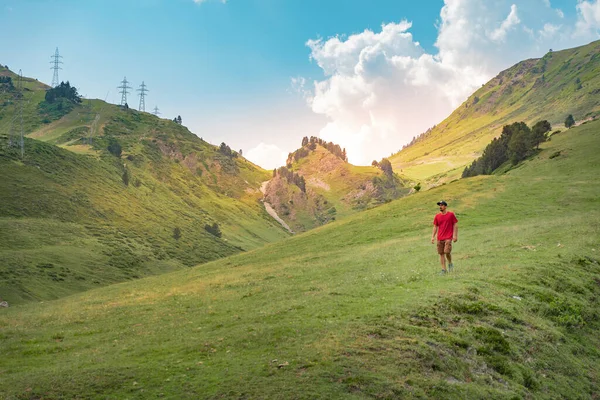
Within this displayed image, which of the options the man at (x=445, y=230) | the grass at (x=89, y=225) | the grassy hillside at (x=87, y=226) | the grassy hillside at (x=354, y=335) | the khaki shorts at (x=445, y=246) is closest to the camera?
the grassy hillside at (x=354, y=335)

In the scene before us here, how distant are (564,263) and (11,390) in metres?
28.8

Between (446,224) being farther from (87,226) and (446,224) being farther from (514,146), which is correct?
(87,226)

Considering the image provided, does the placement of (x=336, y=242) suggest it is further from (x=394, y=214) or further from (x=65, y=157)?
(x=65, y=157)

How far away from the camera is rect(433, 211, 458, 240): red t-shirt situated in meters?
24.7

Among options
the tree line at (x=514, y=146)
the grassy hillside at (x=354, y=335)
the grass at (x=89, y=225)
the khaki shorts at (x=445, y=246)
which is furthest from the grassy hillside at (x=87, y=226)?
the tree line at (x=514, y=146)

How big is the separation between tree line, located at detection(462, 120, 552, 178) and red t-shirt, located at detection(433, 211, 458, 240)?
87.2 meters

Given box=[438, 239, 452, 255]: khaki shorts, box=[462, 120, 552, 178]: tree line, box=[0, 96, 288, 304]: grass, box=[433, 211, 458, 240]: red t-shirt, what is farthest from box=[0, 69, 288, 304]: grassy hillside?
box=[462, 120, 552, 178]: tree line

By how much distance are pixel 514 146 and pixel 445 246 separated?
9170 centimetres

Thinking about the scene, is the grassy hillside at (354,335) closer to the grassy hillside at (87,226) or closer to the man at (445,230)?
the man at (445,230)

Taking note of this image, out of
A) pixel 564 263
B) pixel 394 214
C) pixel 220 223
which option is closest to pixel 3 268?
pixel 394 214

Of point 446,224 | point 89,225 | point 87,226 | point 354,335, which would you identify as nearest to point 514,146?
point 446,224

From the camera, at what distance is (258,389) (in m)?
11.1

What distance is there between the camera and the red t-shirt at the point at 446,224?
80.9 feet

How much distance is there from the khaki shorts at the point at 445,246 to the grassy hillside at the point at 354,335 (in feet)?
5.33
